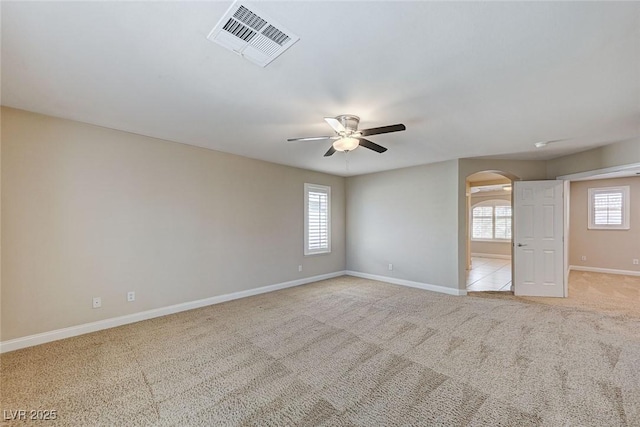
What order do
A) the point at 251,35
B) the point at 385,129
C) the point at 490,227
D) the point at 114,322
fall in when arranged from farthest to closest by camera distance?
1. the point at 490,227
2. the point at 114,322
3. the point at 385,129
4. the point at 251,35

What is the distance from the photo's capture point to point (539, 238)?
503 centimetres

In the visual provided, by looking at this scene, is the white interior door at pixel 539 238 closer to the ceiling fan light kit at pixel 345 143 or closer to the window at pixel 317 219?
the window at pixel 317 219

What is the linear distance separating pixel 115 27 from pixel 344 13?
147 centimetres

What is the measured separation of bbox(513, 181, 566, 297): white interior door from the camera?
4.88 meters

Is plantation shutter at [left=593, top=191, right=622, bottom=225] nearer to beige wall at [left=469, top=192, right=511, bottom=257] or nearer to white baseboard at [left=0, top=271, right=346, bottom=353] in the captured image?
beige wall at [left=469, top=192, right=511, bottom=257]

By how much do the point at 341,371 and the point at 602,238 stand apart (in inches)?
341

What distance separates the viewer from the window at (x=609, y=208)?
672 cm

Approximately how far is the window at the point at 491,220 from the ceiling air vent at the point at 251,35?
10847mm

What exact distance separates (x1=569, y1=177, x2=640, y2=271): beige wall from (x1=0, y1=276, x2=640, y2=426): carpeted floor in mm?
4437

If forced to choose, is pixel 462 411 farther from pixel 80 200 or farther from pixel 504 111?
pixel 80 200

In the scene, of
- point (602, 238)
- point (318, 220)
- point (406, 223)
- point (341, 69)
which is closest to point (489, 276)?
point (406, 223)

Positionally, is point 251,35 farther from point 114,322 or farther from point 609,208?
point 609,208

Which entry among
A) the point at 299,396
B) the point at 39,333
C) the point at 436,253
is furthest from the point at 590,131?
the point at 39,333

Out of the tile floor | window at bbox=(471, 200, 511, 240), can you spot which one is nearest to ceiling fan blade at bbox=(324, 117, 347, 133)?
the tile floor
